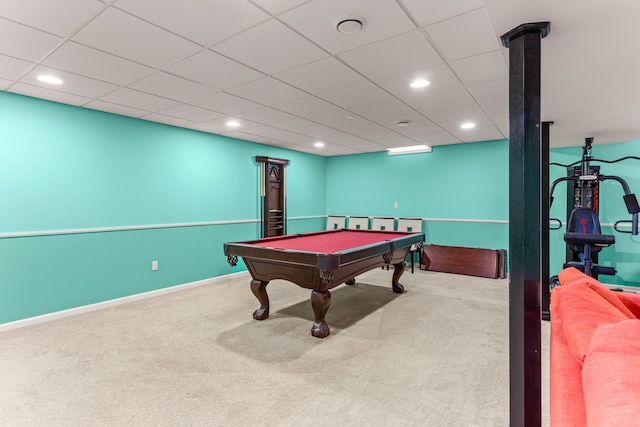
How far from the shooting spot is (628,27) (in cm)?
159

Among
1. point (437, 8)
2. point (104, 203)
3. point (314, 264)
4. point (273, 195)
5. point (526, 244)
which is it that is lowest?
point (314, 264)

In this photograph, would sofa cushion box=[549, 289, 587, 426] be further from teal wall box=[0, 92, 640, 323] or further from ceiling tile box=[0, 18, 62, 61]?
teal wall box=[0, 92, 640, 323]

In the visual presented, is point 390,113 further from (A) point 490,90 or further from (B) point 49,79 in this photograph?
(B) point 49,79

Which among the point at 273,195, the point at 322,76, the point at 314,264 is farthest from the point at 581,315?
the point at 273,195

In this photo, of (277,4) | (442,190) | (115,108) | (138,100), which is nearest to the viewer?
(277,4)

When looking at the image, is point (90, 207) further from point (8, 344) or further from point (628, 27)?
point (628, 27)

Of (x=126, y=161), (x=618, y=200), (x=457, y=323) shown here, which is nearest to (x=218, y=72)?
(x=126, y=161)

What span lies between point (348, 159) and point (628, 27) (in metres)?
5.47

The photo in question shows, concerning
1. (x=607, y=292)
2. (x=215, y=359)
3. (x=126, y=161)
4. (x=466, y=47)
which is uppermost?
(x=466, y=47)

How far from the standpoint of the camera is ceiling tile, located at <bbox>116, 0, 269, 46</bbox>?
5.59 ft

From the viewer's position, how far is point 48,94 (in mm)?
3145

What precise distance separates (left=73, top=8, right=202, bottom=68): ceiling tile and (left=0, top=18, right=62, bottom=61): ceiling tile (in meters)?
0.20

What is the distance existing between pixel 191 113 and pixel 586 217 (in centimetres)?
491

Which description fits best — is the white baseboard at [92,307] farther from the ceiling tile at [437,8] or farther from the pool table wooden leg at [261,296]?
the ceiling tile at [437,8]
